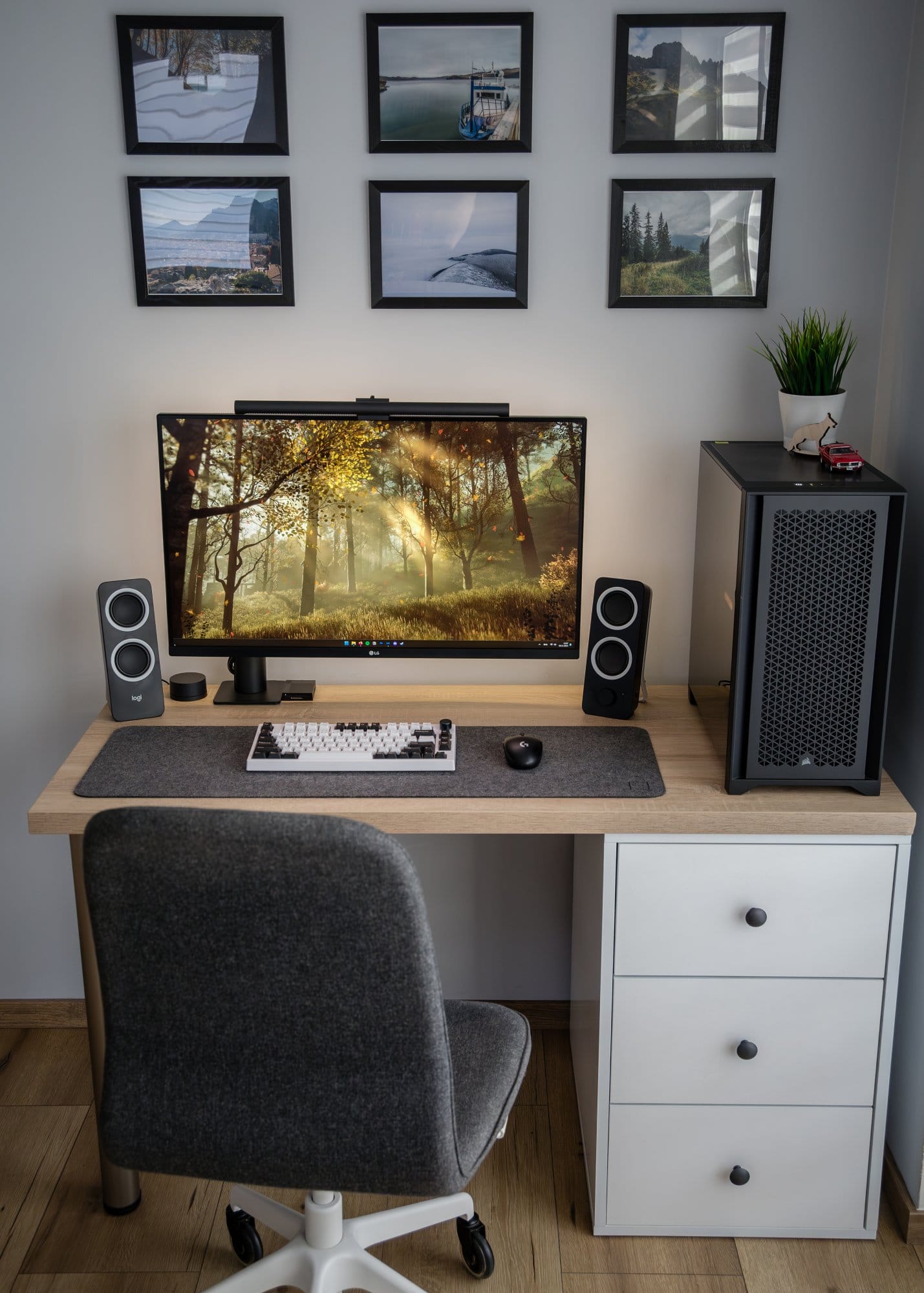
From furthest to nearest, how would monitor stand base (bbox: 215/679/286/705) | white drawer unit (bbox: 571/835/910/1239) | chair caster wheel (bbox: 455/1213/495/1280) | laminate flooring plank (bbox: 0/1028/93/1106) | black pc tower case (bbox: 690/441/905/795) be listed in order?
laminate flooring plank (bbox: 0/1028/93/1106)
monitor stand base (bbox: 215/679/286/705)
chair caster wheel (bbox: 455/1213/495/1280)
white drawer unit (bbox: 571/835/910/1239)
black pc tower case (bbox: 690/441/905/795)

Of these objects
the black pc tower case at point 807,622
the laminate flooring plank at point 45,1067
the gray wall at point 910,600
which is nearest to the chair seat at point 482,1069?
the black pc tower case at point 807,622

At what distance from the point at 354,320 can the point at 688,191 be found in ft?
2.02

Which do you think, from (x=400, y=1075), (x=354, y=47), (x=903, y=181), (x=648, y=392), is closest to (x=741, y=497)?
(x=648, y=392)

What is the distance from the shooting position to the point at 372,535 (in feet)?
6.64

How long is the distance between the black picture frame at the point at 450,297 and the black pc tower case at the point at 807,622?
0.53m

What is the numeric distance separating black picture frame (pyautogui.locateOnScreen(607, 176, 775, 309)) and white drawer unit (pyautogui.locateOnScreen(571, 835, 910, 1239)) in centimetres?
94

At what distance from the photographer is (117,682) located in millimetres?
2027

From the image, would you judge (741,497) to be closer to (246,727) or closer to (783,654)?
(783,654)

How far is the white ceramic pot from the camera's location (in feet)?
6.23

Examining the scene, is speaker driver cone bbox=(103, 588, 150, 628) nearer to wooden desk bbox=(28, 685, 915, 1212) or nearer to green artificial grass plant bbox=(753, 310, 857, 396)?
wooden desk bbox=(28, 685, 915, 1212)

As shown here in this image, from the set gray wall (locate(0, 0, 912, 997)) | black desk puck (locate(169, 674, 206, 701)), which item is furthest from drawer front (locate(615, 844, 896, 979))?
black desk puck (locate(169, 674, 206, 701))

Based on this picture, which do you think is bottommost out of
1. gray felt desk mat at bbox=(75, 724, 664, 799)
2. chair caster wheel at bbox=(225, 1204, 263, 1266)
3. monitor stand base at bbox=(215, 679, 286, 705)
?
chair caster wheel at bbox=(225, 1204, 263, 1266)

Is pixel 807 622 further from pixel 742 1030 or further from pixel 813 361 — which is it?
pixel 742 1030

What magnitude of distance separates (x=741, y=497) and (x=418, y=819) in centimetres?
65
